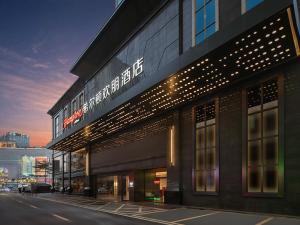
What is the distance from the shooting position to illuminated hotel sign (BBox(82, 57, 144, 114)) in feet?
129

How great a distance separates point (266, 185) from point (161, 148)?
46.4ft

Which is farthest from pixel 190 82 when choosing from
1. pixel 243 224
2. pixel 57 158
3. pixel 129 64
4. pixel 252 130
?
pixel 57 158

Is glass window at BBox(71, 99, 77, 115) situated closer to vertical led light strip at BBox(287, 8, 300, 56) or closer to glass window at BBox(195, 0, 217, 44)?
glass window at BBox(195, 0, 217, 44)

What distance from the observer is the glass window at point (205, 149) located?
27641 millimetres

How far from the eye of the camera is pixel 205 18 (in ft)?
92.3

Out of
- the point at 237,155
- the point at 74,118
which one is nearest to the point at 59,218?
the point at 237,155

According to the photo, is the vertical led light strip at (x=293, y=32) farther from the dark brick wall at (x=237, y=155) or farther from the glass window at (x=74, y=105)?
the glass window at (x=74, y=105)

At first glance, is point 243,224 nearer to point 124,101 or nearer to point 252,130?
point 252,130

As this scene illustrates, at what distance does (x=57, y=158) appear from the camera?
277 ft

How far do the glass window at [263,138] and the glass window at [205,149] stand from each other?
3.71 m

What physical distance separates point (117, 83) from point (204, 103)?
687 inches

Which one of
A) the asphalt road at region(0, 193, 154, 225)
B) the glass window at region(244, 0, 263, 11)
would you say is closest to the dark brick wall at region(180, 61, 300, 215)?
→ the glass window at region(244, 0, 263, 11)

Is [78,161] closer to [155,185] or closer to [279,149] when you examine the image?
[155,185]

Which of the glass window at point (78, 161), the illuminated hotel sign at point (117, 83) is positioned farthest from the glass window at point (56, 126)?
the illuminated hotel sign at point (117, 83)
